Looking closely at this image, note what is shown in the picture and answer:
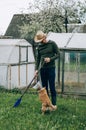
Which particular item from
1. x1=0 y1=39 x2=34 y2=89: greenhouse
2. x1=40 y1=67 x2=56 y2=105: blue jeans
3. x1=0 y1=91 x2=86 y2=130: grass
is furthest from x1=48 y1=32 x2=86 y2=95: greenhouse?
x1=40 y1=67 x2=56 y2=105: blue jeans

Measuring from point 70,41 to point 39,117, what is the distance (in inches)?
240

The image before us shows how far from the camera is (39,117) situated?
9945 mm

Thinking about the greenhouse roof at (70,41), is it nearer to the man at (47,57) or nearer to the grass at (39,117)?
the grass at (39,117)

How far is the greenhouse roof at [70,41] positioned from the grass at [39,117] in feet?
9.31

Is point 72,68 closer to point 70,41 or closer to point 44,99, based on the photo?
point 70,41

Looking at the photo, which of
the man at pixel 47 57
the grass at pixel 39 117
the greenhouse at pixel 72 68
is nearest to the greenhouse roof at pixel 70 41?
the greenhouse at pixel 72 68

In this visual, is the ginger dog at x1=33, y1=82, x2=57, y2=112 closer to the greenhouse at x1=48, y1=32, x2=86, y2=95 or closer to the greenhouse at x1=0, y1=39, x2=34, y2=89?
the greenhouse at x1=48, y1=32, x2=86, y2=95

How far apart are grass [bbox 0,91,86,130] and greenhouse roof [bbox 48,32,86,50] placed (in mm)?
2838

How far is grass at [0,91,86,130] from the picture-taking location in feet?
29.6

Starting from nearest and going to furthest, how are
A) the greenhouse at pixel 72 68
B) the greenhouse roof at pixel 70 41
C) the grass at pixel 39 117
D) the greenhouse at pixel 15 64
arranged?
the grass at pixel 39 117, the greenhouse at pixel 72 68, the greenhouse roof at pixel 70 41, the greenhouse at pixel 15 64

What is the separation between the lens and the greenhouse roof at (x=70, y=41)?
15.1 metres

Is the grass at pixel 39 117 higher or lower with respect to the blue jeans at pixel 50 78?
lower

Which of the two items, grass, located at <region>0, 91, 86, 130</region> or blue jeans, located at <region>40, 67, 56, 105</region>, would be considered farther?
blue jeans, located at <region>40, 67, 56, 105</region>

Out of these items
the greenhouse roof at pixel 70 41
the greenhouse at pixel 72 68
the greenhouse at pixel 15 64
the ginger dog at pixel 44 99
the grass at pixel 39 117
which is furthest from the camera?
the greenhouse at pixel 15 64
